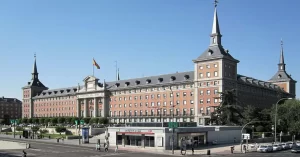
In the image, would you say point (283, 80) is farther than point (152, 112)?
Yes

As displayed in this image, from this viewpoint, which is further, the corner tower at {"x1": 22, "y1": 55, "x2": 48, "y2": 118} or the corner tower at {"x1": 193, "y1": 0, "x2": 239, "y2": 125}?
the corner tower at {"x1": 22, "y1": 55, "x2": 48, "y2": 118}

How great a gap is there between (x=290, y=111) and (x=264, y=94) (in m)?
41.3

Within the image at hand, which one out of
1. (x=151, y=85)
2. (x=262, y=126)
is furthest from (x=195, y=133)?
(x=151, y=85)

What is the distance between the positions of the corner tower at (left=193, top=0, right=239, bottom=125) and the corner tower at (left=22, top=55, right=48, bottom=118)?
326 feet

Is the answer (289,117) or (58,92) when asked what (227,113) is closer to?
(289,117)

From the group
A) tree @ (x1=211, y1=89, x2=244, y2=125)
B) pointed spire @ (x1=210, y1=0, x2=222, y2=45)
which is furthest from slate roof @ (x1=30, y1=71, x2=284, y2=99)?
tree @ (x1=211, y1=89, x2=244, y2=125)

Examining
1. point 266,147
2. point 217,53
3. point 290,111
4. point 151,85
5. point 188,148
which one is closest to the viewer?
point 266,147

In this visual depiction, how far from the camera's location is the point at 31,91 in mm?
178250

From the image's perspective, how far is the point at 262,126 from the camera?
3506 inches

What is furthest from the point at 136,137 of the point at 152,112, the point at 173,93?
the point at 152,112

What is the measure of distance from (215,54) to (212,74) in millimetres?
5736

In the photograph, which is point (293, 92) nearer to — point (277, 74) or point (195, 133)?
point (277, 74)

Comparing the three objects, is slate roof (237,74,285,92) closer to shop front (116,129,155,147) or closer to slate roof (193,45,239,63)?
slate roof (193,45,239,63)

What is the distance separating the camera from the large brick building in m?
105
